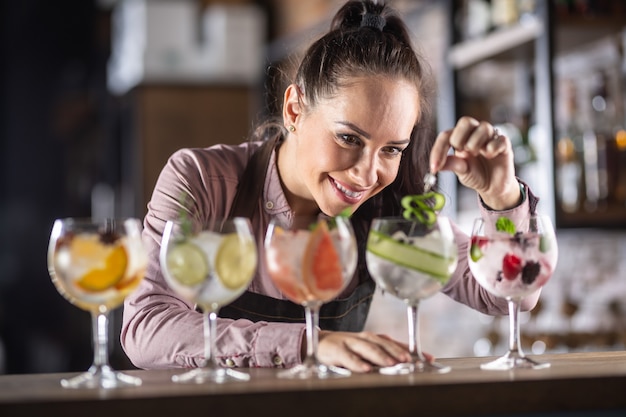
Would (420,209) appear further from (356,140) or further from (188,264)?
(356,140)

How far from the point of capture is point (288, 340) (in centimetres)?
133

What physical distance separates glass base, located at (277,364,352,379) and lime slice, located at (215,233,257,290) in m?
0.14

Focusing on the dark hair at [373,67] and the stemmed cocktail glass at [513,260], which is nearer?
the stemmed cocktail glass at [513,260]

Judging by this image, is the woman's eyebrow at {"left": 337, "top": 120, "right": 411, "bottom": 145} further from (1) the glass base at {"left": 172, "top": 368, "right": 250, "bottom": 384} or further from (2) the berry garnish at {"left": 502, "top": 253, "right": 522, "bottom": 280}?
(1) the glass base at {"left": 172, "top": 368, "right": 250, "bottom": 384}

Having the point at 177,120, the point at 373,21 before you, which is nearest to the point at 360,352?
the point at 373,21

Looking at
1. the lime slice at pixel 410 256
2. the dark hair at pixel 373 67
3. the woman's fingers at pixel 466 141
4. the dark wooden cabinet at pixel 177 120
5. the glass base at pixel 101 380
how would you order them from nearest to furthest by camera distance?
the glass base at pixel 101 380 < the lime slice at pixel 410 256 < the woman's fingers at pixel 466 141 < the dark hair at pixel 373 67 < the dark wooden cabinet at pixel 177 120

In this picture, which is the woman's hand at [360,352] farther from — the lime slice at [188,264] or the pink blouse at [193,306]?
the lime slice at [188,264]

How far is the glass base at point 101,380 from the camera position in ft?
3.80

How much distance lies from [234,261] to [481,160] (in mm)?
590

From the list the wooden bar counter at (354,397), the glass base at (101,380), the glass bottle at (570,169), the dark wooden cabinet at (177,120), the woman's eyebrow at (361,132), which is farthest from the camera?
the dark wooden cabinet at (177,120)

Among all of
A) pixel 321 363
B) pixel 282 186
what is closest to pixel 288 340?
pixel 321 363

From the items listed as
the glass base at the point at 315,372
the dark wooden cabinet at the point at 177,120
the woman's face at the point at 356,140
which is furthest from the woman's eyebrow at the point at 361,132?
the dark wooden cabinet at the point at 177,120

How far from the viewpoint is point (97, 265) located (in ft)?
4.00

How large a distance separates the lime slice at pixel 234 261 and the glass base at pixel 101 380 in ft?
0.58
